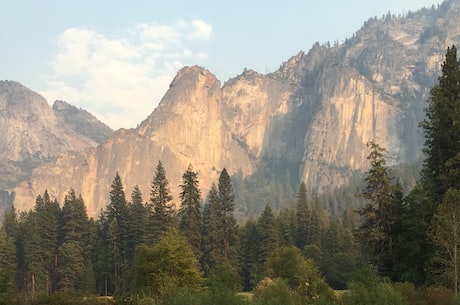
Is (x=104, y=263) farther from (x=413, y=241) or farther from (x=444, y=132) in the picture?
(x=444, y=132)

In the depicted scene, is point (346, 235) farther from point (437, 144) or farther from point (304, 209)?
point (437, 144)

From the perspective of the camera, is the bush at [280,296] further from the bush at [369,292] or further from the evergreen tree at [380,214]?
the evergreen tree at [380,214]

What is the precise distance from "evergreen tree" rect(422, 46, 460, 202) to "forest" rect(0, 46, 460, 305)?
4.0 inches

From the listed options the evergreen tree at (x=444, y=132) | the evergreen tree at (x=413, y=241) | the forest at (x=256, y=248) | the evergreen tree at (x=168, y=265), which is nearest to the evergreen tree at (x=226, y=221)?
the forest at (x=256, y=248)

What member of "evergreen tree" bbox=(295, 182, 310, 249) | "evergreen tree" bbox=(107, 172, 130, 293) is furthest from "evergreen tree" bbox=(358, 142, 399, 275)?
"evergreen tree" bbox=(295, 182, 310, 249)

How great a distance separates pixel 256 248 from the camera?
88125 millimetres

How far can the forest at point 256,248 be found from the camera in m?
35.9

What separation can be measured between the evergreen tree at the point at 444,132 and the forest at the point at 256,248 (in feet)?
0.33

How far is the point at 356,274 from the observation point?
1257 inches

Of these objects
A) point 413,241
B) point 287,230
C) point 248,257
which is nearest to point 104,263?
point 248,257

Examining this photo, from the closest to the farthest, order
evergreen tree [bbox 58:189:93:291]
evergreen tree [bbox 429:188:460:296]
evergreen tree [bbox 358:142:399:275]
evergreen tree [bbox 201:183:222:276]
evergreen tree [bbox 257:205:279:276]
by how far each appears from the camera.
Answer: evergreen tree [bbox 429:188:460:296] → evergreen tree [bbox 358:142:399:275] → evergreen tree [bbox 201:183:222:276] → evergreen tree [bbox 58:189:93:291] → evergreen tree [bbox 257:205:279:276]

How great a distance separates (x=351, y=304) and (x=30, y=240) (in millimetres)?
67367

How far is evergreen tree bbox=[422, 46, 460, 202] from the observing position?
43312 mm

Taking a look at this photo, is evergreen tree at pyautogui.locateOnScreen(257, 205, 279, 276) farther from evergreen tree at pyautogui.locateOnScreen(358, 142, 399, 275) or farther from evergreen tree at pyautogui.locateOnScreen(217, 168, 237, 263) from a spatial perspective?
evergreen tree at pyautogui.locateOnScreen(358, 142, 399, 275)
